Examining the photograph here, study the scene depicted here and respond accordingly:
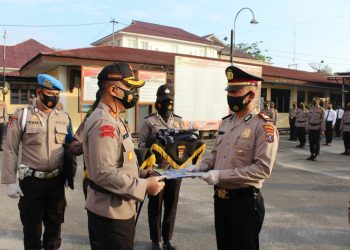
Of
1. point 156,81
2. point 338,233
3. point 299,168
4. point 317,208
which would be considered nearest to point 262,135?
point 338,233

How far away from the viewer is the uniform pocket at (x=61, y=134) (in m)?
3.72

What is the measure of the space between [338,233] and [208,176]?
302 cm

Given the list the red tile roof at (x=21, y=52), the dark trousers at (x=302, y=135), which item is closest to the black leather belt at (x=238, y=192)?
the dark trousers at (x=302, y=135)

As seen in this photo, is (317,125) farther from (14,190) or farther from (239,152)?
(14,190)

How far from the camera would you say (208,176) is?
2771 millimetres

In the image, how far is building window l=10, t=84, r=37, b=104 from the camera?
22969 mm

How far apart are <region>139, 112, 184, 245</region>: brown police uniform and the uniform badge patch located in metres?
1.96

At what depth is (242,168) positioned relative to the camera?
2764 mm

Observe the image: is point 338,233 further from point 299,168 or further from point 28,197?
point 299,168

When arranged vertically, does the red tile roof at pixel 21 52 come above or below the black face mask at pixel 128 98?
above

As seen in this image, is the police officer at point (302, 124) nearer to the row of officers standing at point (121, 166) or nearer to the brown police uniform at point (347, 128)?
the brown police uniform at point (347, 128)

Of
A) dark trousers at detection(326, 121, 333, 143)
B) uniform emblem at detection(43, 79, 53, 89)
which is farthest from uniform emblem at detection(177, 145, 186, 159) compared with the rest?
dark trousers at detection(326, 121, 333, 143)

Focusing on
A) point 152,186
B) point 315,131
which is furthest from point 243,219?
point 315,131

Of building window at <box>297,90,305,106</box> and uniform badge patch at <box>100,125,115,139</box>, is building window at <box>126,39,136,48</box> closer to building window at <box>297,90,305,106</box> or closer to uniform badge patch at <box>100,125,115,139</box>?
building window at <box>297,90,305,106</box>
